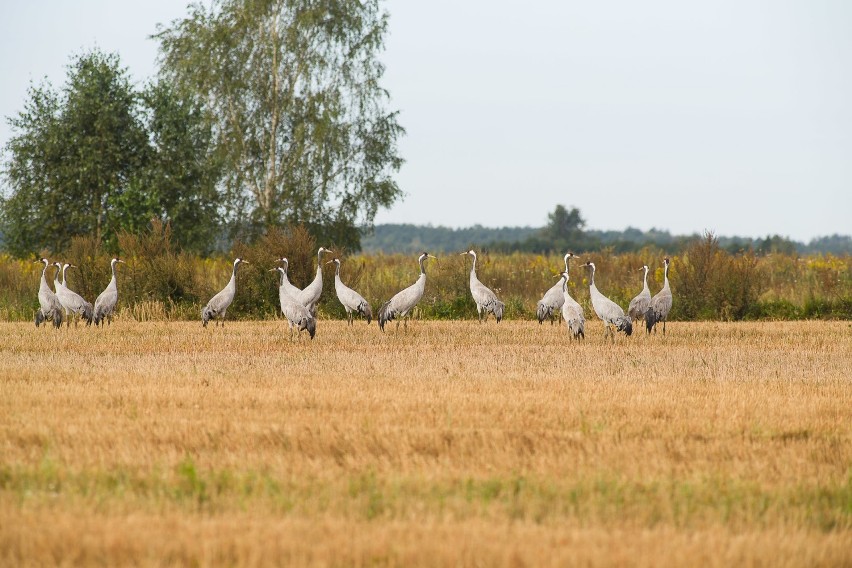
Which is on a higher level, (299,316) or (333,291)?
(333,291)

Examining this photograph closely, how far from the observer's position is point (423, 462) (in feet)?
24.6

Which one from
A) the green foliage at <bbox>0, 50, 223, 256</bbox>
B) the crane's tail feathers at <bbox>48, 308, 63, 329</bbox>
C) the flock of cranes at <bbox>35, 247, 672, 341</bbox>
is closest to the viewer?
the flock of cranes at <bbox>35, 247, 672, 341</bbox>

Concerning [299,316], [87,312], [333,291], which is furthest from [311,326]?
[333,291]

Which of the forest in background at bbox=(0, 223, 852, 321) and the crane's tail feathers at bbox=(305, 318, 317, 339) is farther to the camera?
the forest in background at bbox=(0, 223, 852, 321)

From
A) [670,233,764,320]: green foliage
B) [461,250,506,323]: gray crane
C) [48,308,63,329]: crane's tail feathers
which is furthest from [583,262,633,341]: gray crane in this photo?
[48,308,63,329]: crane's tail feathers

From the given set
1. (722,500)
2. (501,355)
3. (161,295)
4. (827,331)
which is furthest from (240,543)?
(161,295)

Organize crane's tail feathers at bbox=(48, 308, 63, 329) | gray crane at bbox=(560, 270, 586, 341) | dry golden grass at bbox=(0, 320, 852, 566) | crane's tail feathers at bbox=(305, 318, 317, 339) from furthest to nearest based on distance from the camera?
crane's tail feathers at bbox=(48, 308, 63, 329)
gray crane at bbox=(560, 270, 586, 341)
crane's tail feathers at bbox=(305, 318, 317, 339)
dry golden grass at bbox=(0, 320, 852, 566)

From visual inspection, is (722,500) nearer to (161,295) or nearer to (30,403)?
(30,403)

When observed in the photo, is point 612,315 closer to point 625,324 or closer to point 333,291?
point 625,324

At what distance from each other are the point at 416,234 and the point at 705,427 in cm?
14835

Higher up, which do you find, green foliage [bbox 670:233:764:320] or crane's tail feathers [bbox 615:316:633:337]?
green foliage [bbox 670:233:764:320]

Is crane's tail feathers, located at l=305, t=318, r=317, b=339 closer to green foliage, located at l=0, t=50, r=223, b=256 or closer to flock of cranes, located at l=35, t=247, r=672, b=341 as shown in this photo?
flock of cranes, located at l=35, t=247, r=672, b=341

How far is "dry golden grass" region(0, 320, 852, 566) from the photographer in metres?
5.46

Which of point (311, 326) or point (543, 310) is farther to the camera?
point (543, 310)
